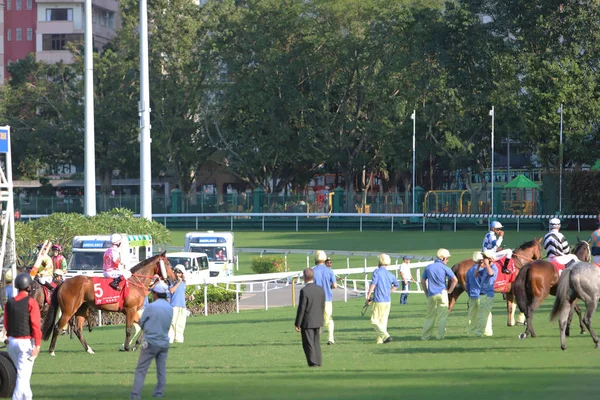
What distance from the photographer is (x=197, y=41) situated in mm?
70688

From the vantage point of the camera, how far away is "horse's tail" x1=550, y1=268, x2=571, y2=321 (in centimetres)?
1582

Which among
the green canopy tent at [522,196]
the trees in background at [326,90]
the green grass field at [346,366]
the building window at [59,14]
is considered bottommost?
the green grass field at [346,366]

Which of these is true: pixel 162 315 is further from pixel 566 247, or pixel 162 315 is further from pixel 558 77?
pixel 558 77

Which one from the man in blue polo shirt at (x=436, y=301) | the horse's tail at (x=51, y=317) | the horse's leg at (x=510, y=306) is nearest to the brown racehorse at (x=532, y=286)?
the man in blue polo shirt at (x=436, y=301)

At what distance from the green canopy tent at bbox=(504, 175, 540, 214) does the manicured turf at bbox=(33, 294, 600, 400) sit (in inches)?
1391

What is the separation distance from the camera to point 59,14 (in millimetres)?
92125

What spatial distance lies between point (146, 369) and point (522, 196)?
45930 mm

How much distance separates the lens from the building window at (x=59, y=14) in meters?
91.8

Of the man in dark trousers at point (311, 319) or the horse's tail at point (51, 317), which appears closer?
the man in dark trousers at point (311, 319)

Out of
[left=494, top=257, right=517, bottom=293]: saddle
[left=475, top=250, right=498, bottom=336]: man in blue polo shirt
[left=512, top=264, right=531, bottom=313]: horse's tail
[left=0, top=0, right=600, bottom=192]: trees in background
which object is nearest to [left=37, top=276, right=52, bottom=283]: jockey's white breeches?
[left=475, top=250, right=498, bottom=336]: man in blue polo shirt

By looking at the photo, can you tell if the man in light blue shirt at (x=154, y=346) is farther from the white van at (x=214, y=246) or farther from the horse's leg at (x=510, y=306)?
the white van at (x=214, y=246)

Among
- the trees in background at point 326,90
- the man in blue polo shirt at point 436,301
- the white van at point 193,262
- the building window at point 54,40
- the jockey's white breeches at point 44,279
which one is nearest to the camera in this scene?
the man in blue polo shirt at point 436,301

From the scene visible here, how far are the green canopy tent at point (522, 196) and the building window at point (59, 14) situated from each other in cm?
4981

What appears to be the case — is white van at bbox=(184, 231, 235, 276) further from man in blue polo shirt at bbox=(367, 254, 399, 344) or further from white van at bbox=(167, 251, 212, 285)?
man in blue polo shirt at bbox=(367, 254, 399, 344)
